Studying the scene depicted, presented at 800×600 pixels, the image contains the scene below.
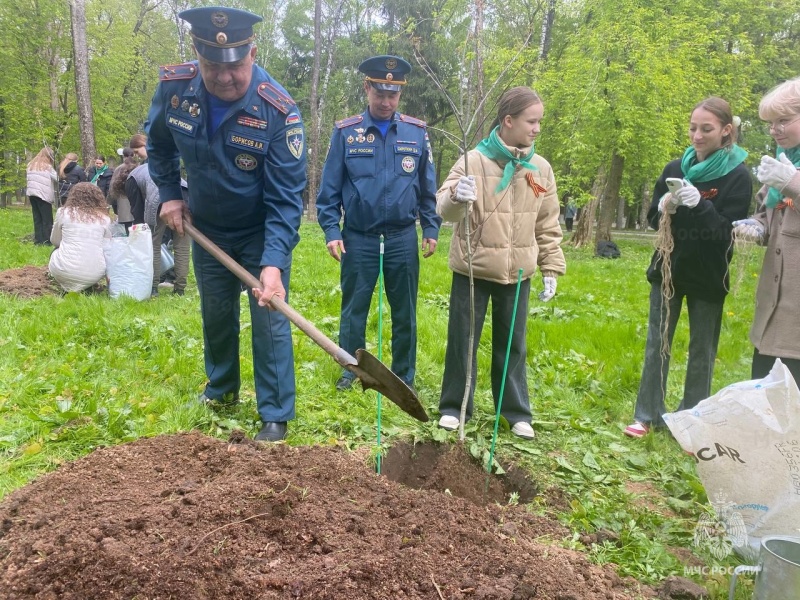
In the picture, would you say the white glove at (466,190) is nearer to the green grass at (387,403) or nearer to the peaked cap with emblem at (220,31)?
the peaked cap with emblem at (220,31)

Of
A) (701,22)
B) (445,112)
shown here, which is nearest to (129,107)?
(445,112)

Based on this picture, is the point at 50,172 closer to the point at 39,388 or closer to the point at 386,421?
the point at 39,388

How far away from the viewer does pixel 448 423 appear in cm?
350

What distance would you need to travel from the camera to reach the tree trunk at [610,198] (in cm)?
1547

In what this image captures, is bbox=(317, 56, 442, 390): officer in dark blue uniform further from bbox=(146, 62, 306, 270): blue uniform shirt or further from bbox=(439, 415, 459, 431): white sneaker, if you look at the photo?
bbox=(146, 62, 306, 270): blue uniform shirt

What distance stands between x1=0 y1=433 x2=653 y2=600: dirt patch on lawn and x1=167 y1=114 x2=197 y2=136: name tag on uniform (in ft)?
5.16

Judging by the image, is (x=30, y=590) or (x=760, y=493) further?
(x=760, y=493)

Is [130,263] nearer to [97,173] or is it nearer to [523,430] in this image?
[523,430]

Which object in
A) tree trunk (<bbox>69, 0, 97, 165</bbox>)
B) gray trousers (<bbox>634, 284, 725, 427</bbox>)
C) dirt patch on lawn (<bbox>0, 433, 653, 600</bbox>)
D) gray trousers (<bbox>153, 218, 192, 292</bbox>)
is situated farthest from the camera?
tree trunk (<bbox>69, 0, 97, 165</bbox>)

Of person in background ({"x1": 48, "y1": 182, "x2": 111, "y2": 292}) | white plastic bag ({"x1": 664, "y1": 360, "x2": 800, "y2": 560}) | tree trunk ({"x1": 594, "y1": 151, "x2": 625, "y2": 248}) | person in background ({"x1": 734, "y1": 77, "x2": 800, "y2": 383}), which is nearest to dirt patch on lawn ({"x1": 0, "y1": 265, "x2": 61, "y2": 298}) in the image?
person in background ({"x1": 48, "y1": 182, "x2": 111, "y2": 292})

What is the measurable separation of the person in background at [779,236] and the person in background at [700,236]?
243 millimetres

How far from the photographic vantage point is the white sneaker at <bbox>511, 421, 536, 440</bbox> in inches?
138

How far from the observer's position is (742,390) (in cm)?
222

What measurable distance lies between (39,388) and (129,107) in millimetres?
24517
